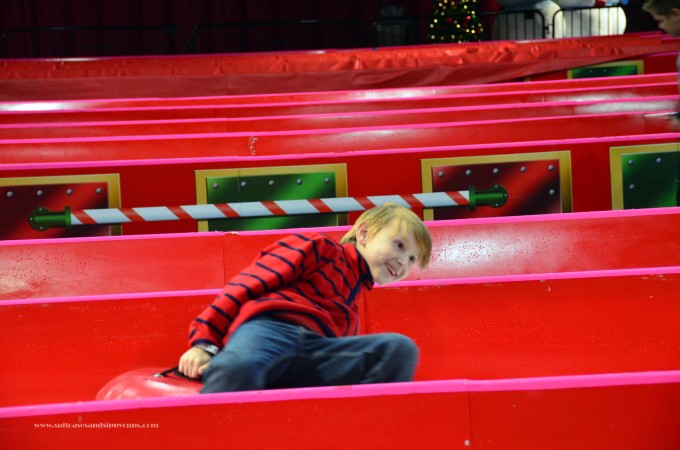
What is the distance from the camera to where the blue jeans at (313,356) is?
1.74 metres

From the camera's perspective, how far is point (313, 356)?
181cm

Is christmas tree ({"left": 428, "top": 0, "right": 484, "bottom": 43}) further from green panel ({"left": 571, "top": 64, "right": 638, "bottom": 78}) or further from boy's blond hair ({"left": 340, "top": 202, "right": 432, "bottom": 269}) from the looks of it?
boy's blond hair ({"left": 340, "top": 202, "right": 432, "bottom": 269})

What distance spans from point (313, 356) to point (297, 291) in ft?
0.48

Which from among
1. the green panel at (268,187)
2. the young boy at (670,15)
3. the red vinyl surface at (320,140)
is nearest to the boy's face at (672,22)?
the young boy at (670,15)

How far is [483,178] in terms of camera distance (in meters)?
3.06

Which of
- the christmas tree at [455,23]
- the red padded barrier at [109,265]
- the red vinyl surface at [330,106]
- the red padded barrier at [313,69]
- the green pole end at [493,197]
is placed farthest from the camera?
the christmas tree at [455,23]

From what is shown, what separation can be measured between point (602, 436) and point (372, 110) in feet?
10.5

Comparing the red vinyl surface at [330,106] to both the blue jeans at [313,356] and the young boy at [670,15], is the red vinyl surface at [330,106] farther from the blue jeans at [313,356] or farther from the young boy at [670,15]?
the blue jeans at [313,356]

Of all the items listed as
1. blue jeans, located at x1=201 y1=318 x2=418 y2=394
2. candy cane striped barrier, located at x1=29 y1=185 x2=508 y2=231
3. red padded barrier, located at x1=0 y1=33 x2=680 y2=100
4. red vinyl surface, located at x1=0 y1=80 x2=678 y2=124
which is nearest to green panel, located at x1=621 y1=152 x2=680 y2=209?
candy cane striped barrier, located at x1=29 y1=185 x2=508 y2=231

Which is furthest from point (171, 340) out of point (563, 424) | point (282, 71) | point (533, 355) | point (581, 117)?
point (282, 71)

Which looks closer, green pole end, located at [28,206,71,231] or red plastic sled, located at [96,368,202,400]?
red plastic sled, located at [96,368,202,400]

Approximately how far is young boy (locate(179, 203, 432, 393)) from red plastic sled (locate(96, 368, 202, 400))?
0.11 feet

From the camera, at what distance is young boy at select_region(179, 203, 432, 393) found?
1745 millimetres

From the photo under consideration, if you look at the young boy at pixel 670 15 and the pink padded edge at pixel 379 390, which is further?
the young boy at pixel 670 15
